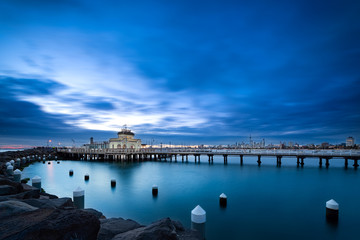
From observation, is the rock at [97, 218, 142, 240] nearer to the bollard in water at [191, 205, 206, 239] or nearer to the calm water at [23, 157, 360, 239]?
the bollard in water at [191, 205, 206, 239]

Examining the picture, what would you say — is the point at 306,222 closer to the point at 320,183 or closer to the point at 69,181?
the point at 320,183

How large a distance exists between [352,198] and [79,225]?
2390 centimetres

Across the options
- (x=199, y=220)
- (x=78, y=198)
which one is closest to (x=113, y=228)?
(x=199, y=220)

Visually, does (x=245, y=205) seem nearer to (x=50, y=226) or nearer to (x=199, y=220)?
(x=199, y=220)

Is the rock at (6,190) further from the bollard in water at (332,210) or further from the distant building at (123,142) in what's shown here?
the distant building at (123,142)

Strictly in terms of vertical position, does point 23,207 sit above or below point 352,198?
above

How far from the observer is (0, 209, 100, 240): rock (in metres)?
3.59

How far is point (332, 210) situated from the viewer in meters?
12.5

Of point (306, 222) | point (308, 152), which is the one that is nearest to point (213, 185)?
point (306, 222)

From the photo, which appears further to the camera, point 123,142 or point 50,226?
point 123,142

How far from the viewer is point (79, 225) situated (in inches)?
157

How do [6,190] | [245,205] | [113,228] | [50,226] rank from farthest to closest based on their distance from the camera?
1. [245,205]
2. [6,190]
3. [113,228]
4. [50,226]

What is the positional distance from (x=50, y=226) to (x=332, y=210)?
15288 mm

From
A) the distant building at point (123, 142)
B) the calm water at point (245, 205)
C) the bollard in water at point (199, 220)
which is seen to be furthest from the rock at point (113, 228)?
the distant building at point (123, 142)
